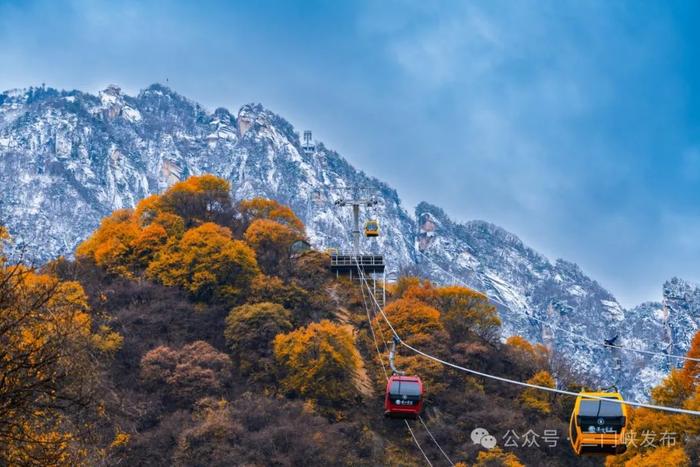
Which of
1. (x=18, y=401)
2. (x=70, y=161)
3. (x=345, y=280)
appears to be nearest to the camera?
(x=18, y=401)

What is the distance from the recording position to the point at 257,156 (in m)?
172

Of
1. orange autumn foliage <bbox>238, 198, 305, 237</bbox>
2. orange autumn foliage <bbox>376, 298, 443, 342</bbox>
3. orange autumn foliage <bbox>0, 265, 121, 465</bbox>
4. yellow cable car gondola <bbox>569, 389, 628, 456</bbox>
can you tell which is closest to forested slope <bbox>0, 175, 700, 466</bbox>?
orange autumn foliage <bbox>376, 298, 443, 342</bbox>

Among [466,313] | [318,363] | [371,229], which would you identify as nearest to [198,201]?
[371,229]

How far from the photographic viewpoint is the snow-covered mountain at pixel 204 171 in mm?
144000

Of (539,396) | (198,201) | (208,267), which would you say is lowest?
(539,396)

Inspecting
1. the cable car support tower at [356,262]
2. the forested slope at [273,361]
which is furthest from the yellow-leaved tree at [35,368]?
the cable car support tower at [356,262]

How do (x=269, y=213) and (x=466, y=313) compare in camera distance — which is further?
Result: (x=269, y=213)

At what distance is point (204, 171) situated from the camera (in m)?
170

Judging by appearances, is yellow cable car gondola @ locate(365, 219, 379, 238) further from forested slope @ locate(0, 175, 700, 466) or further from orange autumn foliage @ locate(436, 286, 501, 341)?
orange autumn foliage @ locate(436, 286, 501, 341)

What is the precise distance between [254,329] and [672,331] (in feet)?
552

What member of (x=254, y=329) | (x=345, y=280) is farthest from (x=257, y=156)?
(x=254, y=329)

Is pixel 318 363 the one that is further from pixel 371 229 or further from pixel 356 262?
pixel 371 229

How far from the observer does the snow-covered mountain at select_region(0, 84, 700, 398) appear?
14400 centimetres

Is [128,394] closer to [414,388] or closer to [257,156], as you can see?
[414,388]
